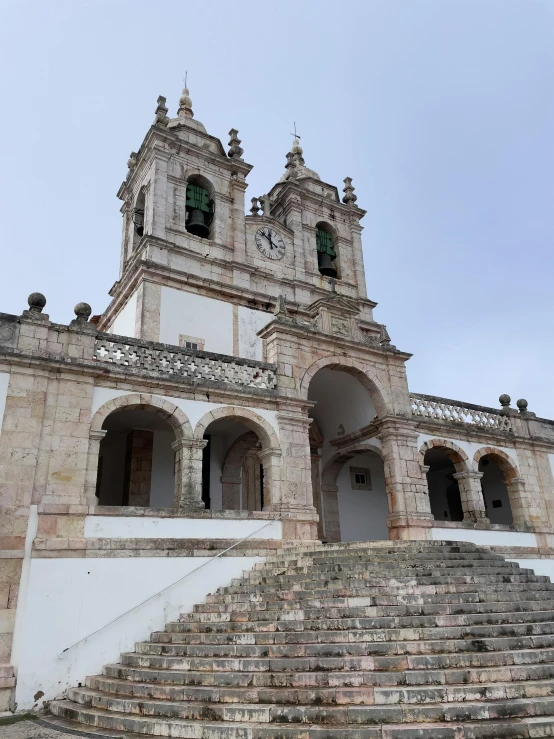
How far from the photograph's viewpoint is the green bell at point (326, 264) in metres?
20.7

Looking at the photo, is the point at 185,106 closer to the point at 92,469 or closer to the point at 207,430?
the point at 207,430

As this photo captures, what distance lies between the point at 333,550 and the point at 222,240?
11.5 m

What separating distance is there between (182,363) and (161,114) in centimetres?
1156

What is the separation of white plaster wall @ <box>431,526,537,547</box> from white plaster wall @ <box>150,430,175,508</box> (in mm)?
6475

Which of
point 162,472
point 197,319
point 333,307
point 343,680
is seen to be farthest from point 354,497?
point 343,680

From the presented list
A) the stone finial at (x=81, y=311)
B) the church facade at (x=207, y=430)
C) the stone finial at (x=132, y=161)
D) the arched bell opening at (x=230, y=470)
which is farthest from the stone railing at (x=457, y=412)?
the stone finial at (x=132, y=161)

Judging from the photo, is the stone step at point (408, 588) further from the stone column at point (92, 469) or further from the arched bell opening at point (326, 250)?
the arched bell opening at point (326, 250)

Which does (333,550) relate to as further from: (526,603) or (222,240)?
(222,240)

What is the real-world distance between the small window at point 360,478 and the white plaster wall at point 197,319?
5.34 m

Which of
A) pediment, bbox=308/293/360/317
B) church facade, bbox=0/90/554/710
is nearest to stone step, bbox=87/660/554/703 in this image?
church facade, bbox=0/90/554/710

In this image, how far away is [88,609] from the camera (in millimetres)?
8695

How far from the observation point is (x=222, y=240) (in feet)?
59.4

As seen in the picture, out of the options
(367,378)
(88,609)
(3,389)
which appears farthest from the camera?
(367,378)

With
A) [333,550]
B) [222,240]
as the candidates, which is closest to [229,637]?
[333,550]
